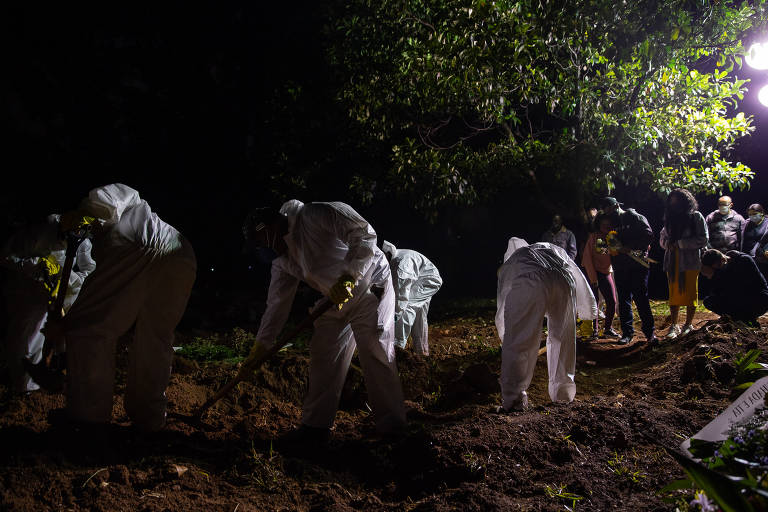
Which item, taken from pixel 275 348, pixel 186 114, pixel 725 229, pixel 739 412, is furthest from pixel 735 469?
pixel 186 114

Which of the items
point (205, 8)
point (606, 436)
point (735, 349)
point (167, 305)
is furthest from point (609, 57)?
point (205, 8)

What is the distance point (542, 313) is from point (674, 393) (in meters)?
1.58

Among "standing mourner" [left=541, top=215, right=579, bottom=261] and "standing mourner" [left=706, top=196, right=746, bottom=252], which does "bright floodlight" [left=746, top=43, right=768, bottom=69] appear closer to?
"standing mourner" [left=706, top=196, right=746, bottom=252]

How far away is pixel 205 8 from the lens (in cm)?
1186

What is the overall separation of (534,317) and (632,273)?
309 centimetres

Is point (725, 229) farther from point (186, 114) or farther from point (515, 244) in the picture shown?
point (186, 114)

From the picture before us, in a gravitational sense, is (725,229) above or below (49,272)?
above

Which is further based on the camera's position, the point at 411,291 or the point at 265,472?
the point at 411,291

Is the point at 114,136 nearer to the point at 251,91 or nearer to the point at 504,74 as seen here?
the point at 251,91

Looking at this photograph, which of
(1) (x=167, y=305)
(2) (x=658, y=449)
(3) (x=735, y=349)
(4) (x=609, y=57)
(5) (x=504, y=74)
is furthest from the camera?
(4) (x=609, y=57)

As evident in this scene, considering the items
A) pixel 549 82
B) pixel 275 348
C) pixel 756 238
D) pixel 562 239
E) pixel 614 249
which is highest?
pixel 549 82

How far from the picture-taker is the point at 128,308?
131 inches

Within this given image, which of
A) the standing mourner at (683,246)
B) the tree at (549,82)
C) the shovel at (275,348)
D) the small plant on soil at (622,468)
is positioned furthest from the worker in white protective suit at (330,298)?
the standing mourner at (683,246)

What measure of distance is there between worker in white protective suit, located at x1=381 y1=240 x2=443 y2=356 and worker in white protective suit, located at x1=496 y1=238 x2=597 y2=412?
5.09ft
